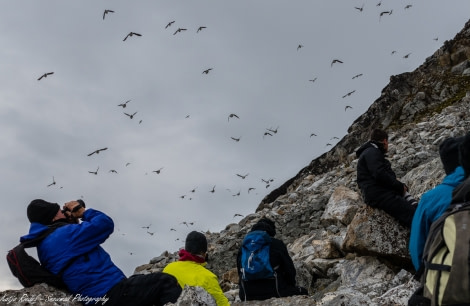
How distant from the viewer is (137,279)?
5930 mm

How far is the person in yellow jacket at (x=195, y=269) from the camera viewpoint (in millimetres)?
6574

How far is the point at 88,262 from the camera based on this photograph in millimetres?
5805

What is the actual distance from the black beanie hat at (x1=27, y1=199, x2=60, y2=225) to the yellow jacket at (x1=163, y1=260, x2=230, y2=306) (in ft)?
5.23

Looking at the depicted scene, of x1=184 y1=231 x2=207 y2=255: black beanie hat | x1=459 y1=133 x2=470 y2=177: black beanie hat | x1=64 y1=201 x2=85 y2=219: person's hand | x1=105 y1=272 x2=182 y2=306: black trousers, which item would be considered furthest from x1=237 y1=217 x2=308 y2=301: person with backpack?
x1=459 y1=133 x2=470 y2=177: black beanie hat

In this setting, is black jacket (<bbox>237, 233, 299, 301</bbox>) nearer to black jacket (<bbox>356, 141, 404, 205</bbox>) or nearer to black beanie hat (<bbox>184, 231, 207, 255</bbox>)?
black beanie hat (<bbox>184, 231, 207, 255</bbox>)

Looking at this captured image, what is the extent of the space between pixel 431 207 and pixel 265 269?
3.68 meters

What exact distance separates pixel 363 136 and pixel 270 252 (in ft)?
119

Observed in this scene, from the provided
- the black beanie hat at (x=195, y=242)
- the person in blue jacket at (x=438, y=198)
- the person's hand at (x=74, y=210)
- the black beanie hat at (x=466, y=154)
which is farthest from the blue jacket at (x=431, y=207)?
the person's hand at (x=74, y=210)

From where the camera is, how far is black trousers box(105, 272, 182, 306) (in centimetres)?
578

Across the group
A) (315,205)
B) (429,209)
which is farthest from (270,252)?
(315,205)

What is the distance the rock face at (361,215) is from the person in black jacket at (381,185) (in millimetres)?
314

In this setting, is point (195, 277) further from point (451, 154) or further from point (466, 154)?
point (466, 154)

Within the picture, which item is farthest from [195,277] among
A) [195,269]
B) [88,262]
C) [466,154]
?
[466,154]

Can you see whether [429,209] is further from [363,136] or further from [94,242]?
[363,136]
